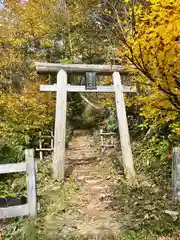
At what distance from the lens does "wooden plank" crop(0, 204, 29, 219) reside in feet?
13.2

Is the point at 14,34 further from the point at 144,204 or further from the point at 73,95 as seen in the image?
the point at 144,204

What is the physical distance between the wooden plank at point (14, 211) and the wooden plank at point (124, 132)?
3051 millimetres

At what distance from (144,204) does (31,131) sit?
223 inches

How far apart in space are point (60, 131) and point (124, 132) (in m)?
1.77

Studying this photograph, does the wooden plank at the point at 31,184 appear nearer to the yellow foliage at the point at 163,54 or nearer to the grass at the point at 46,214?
the grass at the point at 46,214

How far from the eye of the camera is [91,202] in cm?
518

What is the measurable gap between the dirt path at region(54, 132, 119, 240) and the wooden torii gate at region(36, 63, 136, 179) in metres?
0.68

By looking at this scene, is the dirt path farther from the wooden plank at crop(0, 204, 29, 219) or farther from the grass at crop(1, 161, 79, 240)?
the wooden plank at crop(0, 204, 29, 219)

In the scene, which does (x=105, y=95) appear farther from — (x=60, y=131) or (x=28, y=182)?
(x=28, y=182)

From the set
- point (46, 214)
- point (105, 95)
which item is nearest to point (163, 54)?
point (46, 214)

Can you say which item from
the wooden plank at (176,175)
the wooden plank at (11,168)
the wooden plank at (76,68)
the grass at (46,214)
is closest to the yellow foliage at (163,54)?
the wooden plank at (176,175)

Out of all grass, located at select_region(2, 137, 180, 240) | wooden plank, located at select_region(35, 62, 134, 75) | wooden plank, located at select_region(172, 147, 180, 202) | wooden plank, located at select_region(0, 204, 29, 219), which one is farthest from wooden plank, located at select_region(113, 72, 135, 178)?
wooden plank, located at select_region(0, 204, 29, 219)

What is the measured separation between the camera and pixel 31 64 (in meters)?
12.8

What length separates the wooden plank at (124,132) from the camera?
6656 millimetres
